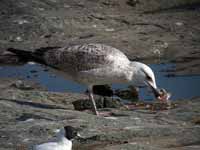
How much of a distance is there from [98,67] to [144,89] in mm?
2482

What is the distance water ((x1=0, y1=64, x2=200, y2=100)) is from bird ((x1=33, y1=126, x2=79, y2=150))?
4554mm

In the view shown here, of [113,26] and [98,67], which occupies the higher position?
[98,67]

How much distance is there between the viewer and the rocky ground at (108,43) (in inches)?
388

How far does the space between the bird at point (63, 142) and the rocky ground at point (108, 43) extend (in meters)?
0.67

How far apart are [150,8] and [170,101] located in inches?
301

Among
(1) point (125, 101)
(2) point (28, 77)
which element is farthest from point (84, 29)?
(1) point (125, 101)

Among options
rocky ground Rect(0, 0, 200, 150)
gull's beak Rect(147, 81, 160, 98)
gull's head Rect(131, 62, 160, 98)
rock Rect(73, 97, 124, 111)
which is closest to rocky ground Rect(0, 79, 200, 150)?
rocky ground Rect(0, 0, 200, 150)

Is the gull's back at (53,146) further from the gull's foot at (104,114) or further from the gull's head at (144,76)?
the gull's head at (144,76)

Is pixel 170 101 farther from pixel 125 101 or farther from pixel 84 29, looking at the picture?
pixel 84 29

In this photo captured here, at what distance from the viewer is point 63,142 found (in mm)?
8625

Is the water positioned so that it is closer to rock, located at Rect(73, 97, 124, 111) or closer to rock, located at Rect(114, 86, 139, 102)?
rock, located at Rect(114, 86, 139, 102)

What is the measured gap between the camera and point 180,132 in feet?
32.6

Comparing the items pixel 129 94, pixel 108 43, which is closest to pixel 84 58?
pixel 129 94

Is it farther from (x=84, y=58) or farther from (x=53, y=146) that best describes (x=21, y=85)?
(x=53, y=146)
